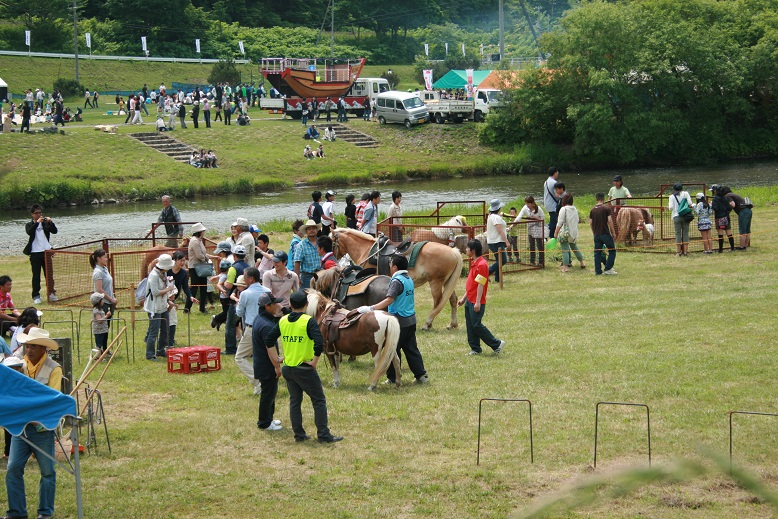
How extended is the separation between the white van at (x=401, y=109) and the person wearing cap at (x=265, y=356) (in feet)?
167

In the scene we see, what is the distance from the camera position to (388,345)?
12109 millimetres

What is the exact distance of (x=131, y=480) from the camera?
31.3 ft

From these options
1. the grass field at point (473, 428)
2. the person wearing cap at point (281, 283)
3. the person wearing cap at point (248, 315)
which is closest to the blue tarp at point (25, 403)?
the grass field at point (473, 428)

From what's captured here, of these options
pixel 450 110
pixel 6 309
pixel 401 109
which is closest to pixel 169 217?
pixel 6 309

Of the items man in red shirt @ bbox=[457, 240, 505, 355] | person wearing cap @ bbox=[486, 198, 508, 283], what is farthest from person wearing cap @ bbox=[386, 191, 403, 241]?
man in red shirt @ bbox=[457, 240, 505, 355]

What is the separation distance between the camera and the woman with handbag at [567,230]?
67.5ft

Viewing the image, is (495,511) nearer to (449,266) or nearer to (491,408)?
(491,408)

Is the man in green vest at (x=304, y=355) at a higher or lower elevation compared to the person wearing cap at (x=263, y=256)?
lower

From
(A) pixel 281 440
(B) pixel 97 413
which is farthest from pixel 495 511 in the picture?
(B) pixel 97 413

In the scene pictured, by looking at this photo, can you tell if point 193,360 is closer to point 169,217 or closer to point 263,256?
point 263,256

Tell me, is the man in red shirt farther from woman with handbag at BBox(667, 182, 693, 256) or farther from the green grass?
the green grass

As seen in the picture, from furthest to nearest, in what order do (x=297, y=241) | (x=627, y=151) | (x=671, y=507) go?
(x=627, y=151) → (x=297, y=241) → (x=671, y=507)

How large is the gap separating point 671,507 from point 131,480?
5302 mm

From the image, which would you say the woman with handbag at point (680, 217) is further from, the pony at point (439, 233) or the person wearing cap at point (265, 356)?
the person wearing cap at point (265, 356)
